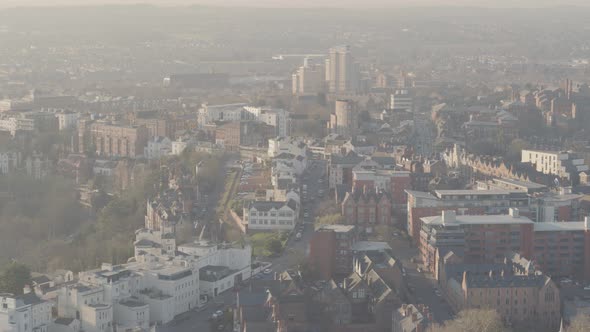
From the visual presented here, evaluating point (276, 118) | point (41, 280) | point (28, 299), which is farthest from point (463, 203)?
point (276, 118)

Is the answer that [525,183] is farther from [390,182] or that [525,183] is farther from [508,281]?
[508,281]

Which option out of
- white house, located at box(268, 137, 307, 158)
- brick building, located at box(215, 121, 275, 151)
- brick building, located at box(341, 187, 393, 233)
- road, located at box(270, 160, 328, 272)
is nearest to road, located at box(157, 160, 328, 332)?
road, located at box(270, 160, 328, 272)

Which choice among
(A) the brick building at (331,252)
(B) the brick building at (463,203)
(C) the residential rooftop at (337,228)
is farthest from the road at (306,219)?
(B) the brick building at (463,203)

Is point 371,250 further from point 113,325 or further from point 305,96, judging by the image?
point 305,96

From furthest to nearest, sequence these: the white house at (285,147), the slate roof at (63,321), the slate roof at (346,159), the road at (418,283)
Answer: the white house at (285,147) → the slate roof at (346,159) → the road at (418,283) → the slate roof at (63,321)

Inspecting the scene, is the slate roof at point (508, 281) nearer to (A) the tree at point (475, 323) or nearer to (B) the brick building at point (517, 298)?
(B) the brick building at point (517, 298)

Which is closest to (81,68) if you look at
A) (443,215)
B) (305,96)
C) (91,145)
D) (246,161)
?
(305,96)
